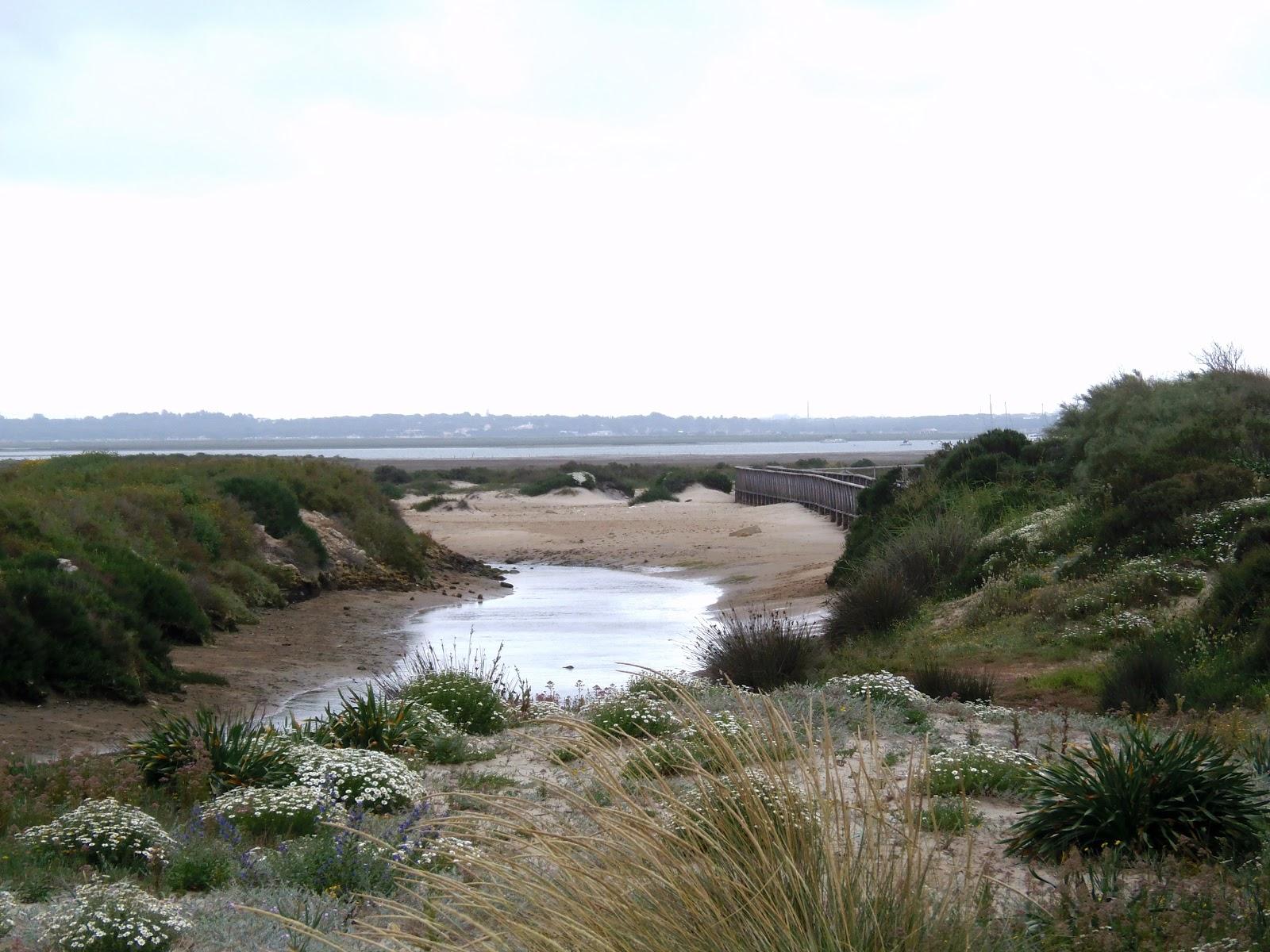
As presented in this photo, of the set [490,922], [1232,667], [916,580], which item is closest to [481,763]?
[490,922]

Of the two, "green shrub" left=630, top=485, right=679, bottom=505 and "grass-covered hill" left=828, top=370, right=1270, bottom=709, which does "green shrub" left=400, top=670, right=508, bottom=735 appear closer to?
"grass-covered hill" left=828, top=370, right=1270, bottom=709

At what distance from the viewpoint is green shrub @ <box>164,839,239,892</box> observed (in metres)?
5.74

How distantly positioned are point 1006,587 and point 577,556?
18.4 m

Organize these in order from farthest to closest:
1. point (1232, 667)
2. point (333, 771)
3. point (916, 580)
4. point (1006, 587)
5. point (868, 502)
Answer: point (868, 502), point (916, 580), point (1006, 587), point (1232, 667), point (333, 771)

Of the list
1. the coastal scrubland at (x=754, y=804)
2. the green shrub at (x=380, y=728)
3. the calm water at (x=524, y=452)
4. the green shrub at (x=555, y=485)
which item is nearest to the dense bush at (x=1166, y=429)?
the coastal scrubland at (x=754, y=804)

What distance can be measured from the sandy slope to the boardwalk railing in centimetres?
59

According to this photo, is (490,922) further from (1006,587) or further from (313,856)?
(1006,587)

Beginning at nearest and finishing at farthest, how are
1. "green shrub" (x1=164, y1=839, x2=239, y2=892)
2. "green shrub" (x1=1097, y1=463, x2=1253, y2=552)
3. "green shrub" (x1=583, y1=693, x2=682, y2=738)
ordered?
"green shrub" (x1=164, y1=839, x2=239, y2=892) < "green shrub" (x1=583, y1=693, x2=682, y2=738) < "green shrub" (x1=1097, y1=463, x2=1253, y2=552)

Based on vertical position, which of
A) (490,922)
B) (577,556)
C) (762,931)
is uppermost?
(762,931)

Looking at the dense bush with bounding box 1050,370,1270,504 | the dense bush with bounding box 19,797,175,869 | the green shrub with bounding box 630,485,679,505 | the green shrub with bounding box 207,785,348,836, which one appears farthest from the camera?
the green shrub with bounding box 630,485,679,505

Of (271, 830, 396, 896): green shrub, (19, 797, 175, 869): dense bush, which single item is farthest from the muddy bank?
(271, 830, 396, 896): green shrub

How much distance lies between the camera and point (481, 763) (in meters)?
8.87

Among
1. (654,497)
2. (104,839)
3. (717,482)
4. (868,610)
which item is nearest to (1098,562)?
(868,610)

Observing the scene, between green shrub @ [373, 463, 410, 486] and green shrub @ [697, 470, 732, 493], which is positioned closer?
green shrub @ [697, 470, 732, 493]
